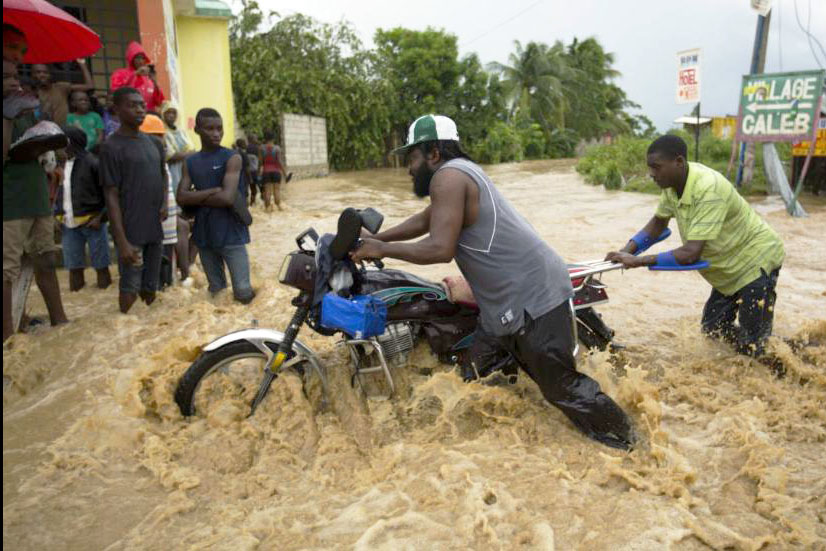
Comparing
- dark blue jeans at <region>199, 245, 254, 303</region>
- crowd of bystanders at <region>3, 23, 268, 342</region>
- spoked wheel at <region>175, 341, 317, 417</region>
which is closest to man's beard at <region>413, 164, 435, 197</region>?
spoked wheel at <region>175, 341, 317, 417</region>

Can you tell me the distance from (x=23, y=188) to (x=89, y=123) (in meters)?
2.81

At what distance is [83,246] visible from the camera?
6.09 meters

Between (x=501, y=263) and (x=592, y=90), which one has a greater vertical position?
(x=592, y=90)

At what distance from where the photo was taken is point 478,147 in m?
30.9

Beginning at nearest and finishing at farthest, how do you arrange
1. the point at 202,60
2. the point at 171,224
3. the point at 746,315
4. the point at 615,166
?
the point at 746,315
the point at 171,224
the point at 202,60
the point at 615,166

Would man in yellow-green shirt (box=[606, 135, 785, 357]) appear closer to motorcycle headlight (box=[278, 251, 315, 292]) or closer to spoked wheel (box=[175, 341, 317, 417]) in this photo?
motorcycle headlight (box=[278, 251, 315, 292])

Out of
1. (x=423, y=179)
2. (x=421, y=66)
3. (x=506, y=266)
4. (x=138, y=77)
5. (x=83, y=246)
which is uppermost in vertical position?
(x=421, y=66)

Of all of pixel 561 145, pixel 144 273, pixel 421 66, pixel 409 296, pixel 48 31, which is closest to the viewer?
pixel 409 296

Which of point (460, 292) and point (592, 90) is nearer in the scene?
point (460, 292)

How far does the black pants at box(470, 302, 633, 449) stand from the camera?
3094mm

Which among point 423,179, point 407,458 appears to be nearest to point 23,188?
point 423,179

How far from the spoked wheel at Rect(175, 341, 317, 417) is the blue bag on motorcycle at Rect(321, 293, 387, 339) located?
0.38 m

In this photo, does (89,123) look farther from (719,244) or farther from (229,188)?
(719,244)

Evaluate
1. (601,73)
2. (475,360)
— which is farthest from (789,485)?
(601,73)
